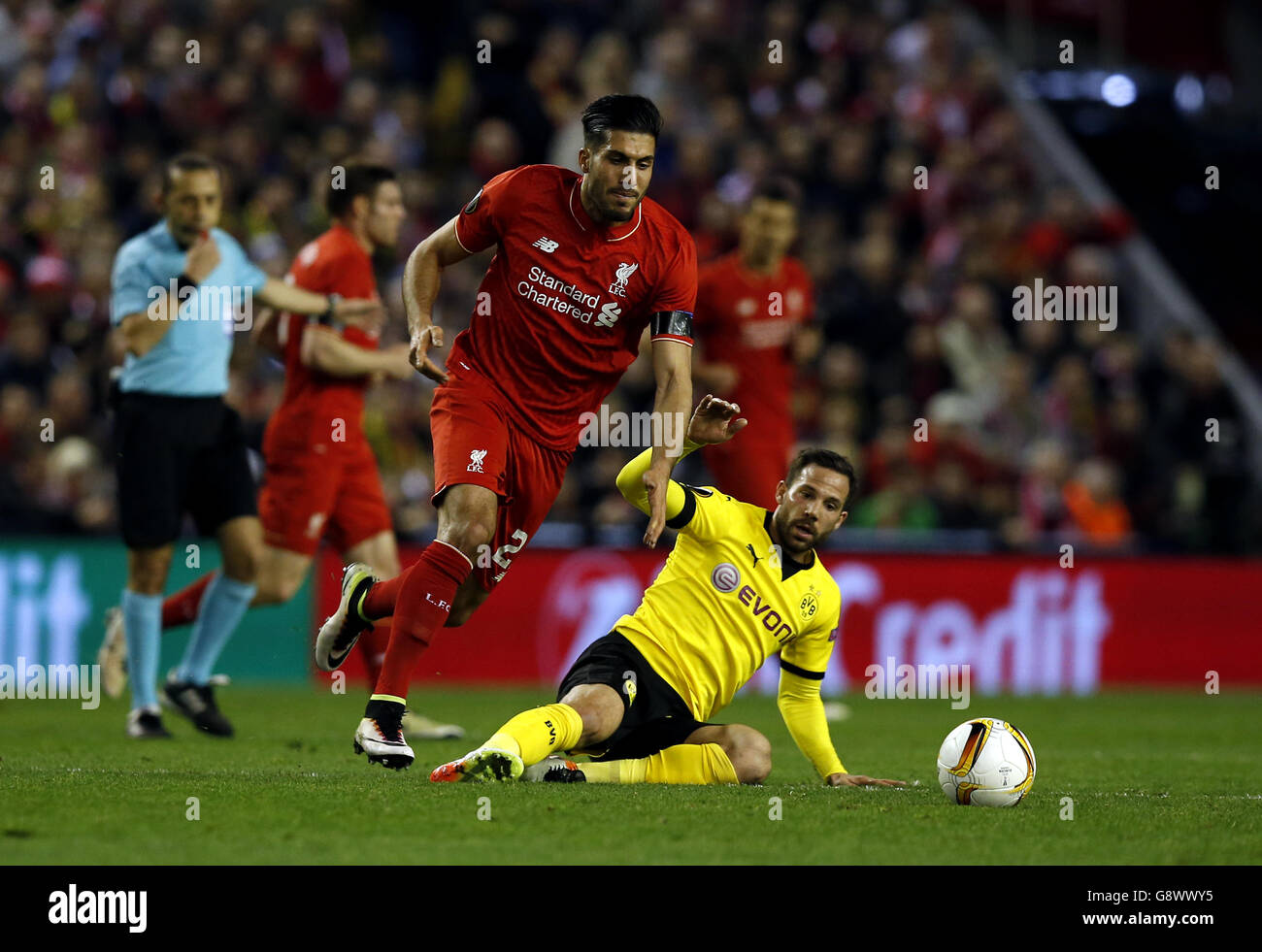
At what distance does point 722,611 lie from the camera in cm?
651

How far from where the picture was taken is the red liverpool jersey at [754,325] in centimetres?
1017

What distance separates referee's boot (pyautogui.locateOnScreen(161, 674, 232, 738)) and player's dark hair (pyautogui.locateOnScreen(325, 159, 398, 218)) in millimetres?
2564

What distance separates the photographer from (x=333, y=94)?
15.9 m

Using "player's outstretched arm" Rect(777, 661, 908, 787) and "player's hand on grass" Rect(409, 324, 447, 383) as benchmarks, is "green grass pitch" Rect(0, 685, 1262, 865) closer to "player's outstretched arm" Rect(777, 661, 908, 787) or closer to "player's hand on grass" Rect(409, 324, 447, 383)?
"player's outstretched arm" Rect(777, 661, 908, 787)

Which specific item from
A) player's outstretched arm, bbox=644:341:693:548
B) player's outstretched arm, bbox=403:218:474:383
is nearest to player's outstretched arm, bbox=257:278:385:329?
player's outstretched arm, bbox=403:218:474:383

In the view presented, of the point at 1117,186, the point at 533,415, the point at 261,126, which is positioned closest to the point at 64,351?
the point at 261,126

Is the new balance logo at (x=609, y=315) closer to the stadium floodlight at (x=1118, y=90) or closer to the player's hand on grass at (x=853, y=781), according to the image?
the player's hand on grass at (x=853, y=781)

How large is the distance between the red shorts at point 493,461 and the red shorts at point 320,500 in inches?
92.0

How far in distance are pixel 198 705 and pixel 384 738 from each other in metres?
2.90

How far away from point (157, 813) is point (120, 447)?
3508mm

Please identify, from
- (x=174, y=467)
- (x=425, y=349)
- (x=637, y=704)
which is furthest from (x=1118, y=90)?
(x=425, y=349)

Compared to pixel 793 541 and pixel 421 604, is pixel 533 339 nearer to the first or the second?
pixel 421 604

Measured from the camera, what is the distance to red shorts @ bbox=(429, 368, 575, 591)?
20.2 feet

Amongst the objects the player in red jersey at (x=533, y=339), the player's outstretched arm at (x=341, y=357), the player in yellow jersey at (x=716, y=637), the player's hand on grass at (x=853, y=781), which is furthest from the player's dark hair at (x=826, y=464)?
the player's outstretched arm at (x=341, y=357)
